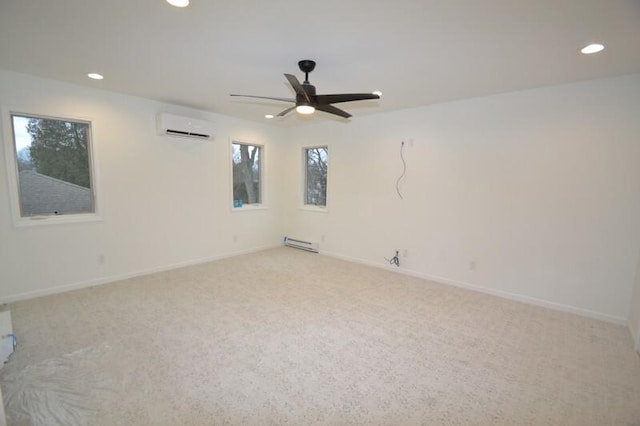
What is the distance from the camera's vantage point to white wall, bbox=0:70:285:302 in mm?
3264

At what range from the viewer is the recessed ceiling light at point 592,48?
7.43 feet

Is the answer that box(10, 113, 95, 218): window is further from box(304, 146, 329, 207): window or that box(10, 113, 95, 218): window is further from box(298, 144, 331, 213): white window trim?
box(304, 146, 329, 207): window

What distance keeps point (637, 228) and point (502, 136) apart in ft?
5.26

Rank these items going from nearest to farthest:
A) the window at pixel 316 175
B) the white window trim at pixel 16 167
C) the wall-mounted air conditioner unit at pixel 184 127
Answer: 1. the white window trim at pixel 16 167
2. the wall-mounted air conditioner unit at pixel 184 127
3. the window at pixel 316 175

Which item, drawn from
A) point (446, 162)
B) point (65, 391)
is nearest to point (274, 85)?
point (446, 162)

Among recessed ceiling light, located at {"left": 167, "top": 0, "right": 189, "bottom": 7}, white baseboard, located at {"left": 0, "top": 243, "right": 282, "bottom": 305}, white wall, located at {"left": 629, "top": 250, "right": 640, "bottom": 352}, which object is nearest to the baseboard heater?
white baseboard, located at {"left": 0, "top": 243, "right": 282, "bottom": 305}

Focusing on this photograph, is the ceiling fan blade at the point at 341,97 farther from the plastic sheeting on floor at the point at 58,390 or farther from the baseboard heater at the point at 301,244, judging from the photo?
the baseboard heater at the point at 301,244

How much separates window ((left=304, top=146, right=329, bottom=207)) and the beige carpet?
2.52 m

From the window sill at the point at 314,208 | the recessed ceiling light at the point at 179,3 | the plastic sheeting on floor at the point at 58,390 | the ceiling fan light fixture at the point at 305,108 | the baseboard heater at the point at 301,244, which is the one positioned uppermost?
the recessed ceiling light at the point at 179,3

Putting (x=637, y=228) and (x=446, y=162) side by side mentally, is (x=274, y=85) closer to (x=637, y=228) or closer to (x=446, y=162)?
(x=446, y=162)

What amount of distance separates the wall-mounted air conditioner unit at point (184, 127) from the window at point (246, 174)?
69 cm

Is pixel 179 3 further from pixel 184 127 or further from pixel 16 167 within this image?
pixel 16 167

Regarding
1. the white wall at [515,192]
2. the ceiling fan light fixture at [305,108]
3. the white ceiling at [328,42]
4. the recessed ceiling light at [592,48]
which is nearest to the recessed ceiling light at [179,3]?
the white ceiling at [328,42]

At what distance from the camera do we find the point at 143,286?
379 centimetres
